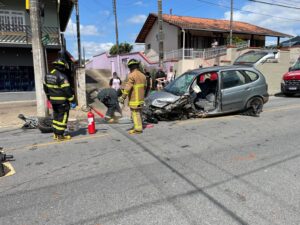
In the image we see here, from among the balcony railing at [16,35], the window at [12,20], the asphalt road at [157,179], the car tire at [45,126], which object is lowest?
the asphalt road at [157,179]

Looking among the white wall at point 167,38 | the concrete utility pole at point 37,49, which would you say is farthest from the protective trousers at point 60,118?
the white wall at point 167,38

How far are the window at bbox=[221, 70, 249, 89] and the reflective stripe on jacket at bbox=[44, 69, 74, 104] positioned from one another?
4598 mm

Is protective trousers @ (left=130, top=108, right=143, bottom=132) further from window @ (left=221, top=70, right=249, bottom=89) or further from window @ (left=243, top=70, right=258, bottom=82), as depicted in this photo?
window @ (left=243, top=70, right=258, bottom=82)

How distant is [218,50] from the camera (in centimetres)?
2152

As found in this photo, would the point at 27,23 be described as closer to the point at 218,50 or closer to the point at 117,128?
the point at 117,128

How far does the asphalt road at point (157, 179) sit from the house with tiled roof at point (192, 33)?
1978 cm

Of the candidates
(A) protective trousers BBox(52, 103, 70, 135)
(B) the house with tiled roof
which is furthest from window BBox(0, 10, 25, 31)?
(B) the house with tiled roof

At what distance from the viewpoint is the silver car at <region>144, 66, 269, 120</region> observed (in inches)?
303

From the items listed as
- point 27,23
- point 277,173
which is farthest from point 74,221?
point 27,23

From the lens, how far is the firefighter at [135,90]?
21.1 ft

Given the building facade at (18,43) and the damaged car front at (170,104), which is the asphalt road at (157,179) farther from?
the building facade at (18,43)

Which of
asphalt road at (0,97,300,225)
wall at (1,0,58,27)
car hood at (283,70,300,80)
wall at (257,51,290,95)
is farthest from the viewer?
wall at (257,51,290,95)

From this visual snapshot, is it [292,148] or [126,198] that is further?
[292,148]

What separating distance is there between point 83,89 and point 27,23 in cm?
754
